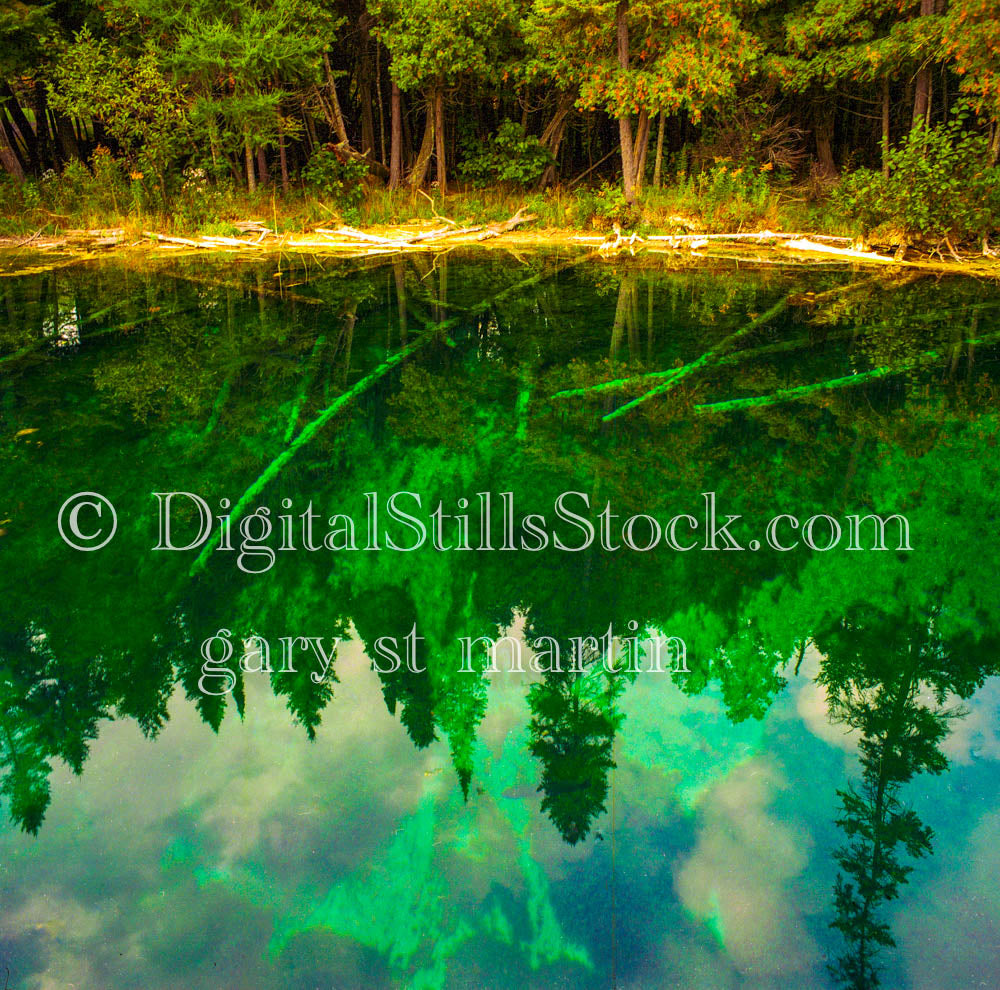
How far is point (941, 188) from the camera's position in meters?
11.5

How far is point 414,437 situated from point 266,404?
4.87ft

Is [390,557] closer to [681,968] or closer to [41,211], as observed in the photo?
[681,968]

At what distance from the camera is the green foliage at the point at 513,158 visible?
61.7ft

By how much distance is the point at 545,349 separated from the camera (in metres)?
8.21

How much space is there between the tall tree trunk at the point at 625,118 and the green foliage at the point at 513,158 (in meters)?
3.50

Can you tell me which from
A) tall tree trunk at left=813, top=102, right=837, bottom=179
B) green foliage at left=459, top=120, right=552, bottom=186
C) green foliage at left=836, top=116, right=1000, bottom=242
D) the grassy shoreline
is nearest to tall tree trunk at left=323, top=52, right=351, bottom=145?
the grassy shoreline

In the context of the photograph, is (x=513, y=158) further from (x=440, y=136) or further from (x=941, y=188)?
(x=941, y=188)

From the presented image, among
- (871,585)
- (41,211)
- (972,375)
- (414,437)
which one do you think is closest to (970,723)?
(871,585)

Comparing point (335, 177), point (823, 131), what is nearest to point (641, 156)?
point (823, 131)

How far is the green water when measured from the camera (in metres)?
2.34

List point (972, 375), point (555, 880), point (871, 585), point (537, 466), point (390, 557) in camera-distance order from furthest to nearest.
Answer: point (972, 375), point (537, 466), point (390, 557), point (871, 585), point (555, 880)

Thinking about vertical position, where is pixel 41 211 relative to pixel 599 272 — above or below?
above

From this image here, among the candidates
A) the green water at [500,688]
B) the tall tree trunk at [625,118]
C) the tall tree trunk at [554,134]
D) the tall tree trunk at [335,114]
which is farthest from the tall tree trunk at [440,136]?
the green water at [500,688]

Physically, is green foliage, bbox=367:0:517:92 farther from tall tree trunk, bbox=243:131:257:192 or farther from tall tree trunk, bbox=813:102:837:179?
tall tree trunk, bbox=813:102:837:179
